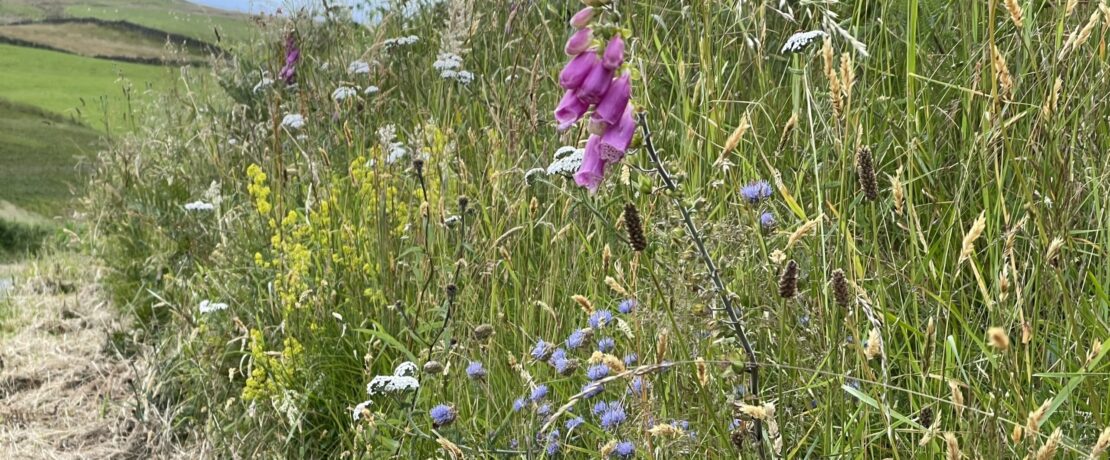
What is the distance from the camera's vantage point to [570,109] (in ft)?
4.41

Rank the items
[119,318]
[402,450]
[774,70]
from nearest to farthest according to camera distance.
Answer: [402,450], [774,70], [119,318]

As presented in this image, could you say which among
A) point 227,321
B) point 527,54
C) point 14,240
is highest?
point 527,54

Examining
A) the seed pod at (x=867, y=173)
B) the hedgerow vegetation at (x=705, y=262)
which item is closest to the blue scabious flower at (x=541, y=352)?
the hedgerow vegetation at (x=705, y=262)

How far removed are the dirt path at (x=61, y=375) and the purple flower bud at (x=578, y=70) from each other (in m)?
2.68

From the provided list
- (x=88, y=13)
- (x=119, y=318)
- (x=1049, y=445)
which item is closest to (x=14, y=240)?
(x=119, y=318)

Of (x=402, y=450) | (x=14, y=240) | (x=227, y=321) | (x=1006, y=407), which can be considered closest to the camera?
(x=1006, y=407)

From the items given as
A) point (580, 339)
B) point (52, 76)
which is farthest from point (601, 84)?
point (52, 76)

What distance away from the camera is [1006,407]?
1449 millimetres

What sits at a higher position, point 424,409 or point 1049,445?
point 1049,445

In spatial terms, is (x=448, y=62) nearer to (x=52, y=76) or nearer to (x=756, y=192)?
(x=756, y=192)

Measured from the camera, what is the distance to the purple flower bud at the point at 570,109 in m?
1.33

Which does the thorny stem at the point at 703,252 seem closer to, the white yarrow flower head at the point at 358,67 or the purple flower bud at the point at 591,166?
the purple flower bud at the point at 591,166

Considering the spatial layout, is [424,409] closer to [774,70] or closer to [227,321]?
[227,321]

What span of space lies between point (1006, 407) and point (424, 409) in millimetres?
1311
